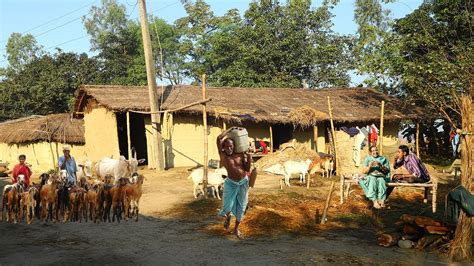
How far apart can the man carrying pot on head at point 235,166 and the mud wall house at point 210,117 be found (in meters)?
11.3

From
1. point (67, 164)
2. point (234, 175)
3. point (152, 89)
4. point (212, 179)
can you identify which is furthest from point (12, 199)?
point (152, 89)

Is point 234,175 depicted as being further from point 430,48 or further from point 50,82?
point 50,82

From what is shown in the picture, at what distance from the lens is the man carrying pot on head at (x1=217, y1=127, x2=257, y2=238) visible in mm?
7633

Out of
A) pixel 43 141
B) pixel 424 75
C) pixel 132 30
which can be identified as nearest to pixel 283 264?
pixel 424 75

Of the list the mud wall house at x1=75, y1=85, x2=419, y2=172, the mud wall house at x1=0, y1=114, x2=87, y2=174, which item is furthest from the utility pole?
the mud wall house at x1=0, y1=114, x2=87, y2=174

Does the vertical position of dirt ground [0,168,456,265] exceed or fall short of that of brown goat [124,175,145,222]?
it falls short

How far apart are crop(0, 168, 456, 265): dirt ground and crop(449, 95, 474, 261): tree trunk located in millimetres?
266

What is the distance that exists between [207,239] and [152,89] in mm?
12541

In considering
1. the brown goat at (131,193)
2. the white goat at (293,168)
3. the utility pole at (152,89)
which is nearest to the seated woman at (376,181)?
the white goat at (293,168)

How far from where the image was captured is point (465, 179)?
26.3ft

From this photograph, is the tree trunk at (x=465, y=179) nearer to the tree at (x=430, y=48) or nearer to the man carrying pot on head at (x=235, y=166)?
the man carrying pot on head at (x=235, y=166)

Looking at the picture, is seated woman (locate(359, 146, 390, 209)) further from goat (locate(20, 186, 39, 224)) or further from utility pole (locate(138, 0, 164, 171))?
utility pole (locate(138, 0, 164, 171))

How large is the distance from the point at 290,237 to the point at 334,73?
1123 inches

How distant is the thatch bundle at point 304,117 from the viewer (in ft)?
73.2
